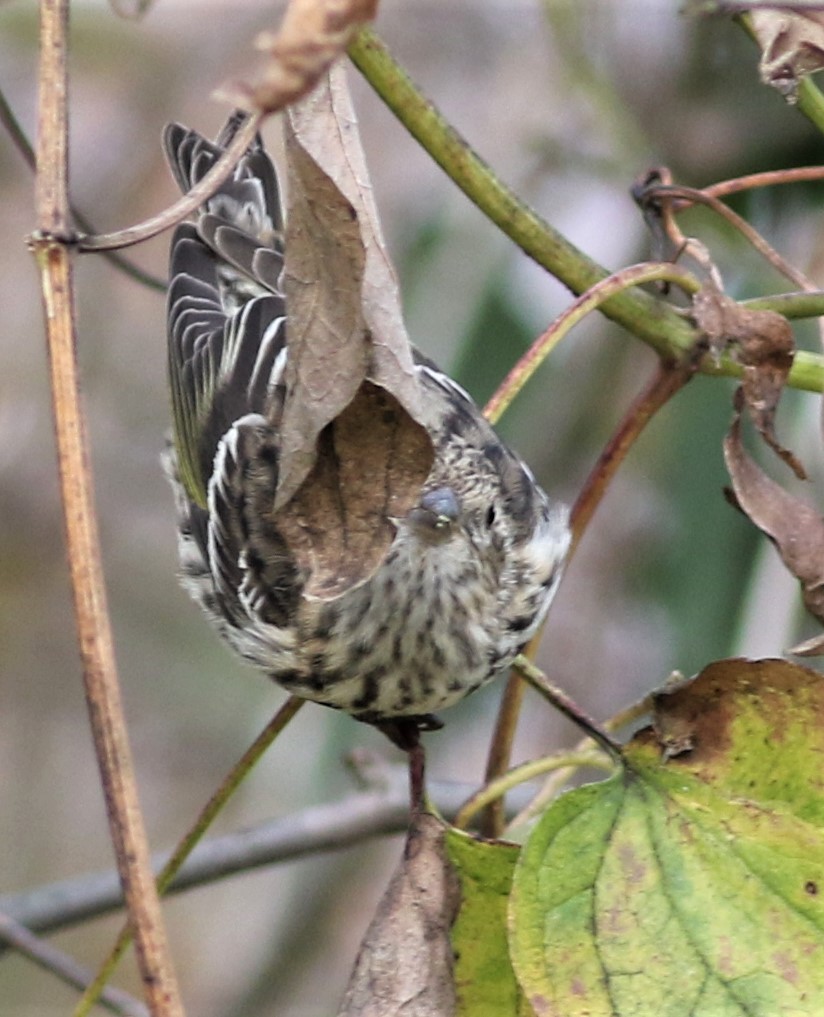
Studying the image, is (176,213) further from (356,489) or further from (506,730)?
(506,730)

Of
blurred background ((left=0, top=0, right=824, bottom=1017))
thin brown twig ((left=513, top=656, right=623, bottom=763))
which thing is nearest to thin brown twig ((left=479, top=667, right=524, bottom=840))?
thin brown twig ((left=513, top=656, right=623, bottom=763))

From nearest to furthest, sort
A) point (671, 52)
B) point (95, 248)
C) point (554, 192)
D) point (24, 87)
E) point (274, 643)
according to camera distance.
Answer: point (95, 248) → point (274, 643) → point (671, 52) → point (554, 192) → point (24, 87)

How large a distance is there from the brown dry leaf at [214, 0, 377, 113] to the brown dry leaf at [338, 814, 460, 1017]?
73cm

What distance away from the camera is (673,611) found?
10.1 ft

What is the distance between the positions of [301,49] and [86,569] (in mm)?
377

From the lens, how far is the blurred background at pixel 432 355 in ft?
10.0

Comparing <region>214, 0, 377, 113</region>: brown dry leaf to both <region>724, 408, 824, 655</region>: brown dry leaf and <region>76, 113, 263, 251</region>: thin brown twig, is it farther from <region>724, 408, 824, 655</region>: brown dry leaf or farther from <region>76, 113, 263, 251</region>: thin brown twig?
<region>724, 408, 824, 655</region>: brown dry leaf

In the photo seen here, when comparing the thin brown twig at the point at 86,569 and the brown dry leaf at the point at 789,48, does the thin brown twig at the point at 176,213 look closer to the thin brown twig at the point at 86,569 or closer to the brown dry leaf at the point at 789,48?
the thin brown twig at the point at 86,569

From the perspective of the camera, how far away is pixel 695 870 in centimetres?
132

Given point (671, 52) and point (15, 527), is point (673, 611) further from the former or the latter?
point (15, 527)

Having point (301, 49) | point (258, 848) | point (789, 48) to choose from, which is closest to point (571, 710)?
point (789, 48)

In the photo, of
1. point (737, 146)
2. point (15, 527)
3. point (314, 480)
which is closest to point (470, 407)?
point (314, 480)

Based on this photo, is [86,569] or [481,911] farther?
[481,911]

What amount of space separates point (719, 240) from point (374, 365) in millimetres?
1885
